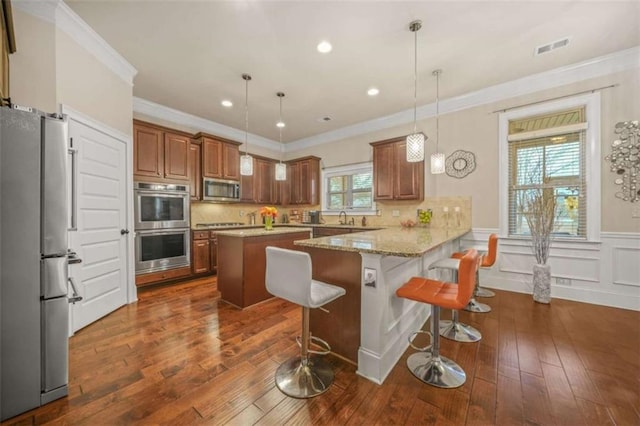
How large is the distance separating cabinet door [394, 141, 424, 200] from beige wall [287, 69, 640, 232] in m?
0.18

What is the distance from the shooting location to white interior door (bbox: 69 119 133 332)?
246cm

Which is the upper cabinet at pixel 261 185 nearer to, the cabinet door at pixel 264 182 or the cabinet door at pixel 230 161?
the cabinet door at pixel 264 182

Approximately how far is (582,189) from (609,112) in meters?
0.95

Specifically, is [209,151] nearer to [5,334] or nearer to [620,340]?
[5,334]

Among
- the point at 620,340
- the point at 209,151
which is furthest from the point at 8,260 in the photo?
the point at 620,340

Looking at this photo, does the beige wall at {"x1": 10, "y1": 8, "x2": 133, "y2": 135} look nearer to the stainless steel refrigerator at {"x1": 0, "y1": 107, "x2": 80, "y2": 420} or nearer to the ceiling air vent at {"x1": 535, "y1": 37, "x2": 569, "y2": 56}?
the stainless steel refrigerator at {"x1": 0, "y1": 107, "x2": 80, "y2": 420}

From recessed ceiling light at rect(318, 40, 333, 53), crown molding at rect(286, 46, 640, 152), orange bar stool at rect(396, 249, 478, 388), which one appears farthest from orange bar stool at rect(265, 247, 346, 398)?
crown molding at rect(286, 46, 640, 152)

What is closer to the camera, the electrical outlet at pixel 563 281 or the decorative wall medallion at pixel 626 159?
the decorative wall medallion at pixel 626 159

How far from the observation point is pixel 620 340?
86.4 inches

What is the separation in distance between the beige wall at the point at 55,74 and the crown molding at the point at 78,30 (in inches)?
1.8

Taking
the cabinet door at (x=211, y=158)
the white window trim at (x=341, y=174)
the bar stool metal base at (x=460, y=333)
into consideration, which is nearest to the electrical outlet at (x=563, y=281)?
the bar stool metal base at (x=460, y=333)

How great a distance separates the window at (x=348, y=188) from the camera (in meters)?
5.29

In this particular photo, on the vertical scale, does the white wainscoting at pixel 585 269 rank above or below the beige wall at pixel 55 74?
below

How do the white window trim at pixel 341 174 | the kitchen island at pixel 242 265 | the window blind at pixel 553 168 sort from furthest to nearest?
the white window trim at pixel 341 174
the window blind at pixel 553 168
the kitchen island at pixel 242 265
